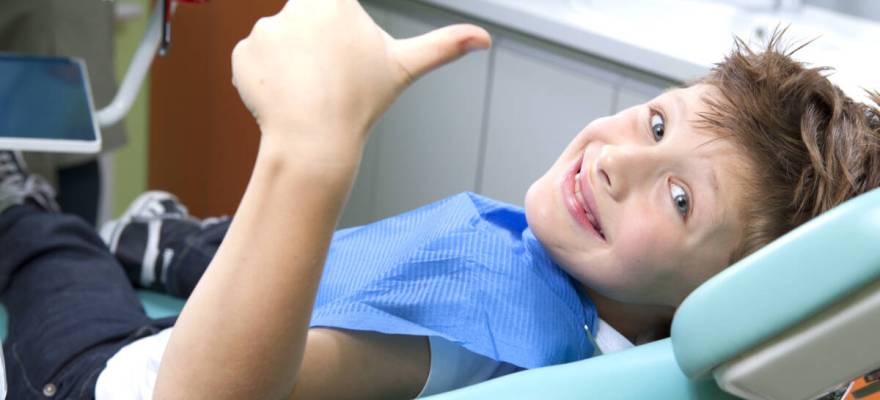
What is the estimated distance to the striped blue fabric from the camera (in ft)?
3.02

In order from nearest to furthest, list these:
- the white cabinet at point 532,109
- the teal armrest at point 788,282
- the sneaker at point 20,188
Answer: the teal armrest at point 788,282 < the sneaker at point 20,188 < the white cabinet at point 532,109

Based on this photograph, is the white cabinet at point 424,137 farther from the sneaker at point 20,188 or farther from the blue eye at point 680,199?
the blue eye at point 680,199

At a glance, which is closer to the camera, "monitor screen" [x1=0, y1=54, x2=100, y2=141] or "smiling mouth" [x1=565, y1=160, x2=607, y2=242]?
"smiling mouth" [x1=565, y1=160, x2=607, y2=242]

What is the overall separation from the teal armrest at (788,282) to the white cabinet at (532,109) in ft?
3.25

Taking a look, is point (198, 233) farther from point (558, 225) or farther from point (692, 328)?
point (692, 328)

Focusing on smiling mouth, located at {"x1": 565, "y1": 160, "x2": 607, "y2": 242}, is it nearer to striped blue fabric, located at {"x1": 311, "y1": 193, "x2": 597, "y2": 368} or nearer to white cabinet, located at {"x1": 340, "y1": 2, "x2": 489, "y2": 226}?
striped blue fabric, located at {"x1": 311, "y1": 193, "x2": 597, "y2": 368}

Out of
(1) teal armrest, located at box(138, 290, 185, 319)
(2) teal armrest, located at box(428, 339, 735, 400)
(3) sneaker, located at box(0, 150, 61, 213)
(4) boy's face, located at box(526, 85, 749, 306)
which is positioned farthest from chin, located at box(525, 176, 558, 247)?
(3) sneaker, located at box(0, 150, 61, 213)

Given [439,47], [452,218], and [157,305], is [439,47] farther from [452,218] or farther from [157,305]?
[157,305]

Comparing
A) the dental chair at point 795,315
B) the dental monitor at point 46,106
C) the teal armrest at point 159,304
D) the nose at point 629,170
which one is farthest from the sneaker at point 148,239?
the dental chair at point 795,315

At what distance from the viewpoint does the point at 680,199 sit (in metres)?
0.97

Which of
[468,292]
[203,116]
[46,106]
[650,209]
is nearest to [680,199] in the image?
[650,209]

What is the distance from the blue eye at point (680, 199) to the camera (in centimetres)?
97

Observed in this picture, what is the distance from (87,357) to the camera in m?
1.19

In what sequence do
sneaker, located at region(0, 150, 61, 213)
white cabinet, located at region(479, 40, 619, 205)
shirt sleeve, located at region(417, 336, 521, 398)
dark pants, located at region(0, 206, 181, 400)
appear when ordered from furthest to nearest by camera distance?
white cabinet, located at region(479, 40, 619, 205) < sneaker, located at region(0, 150, 61, 213) < dark pants, located at region(0, 206, 181, 400) < shirt sleeve, located at region(417, 336, 521, 398)
